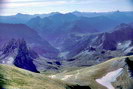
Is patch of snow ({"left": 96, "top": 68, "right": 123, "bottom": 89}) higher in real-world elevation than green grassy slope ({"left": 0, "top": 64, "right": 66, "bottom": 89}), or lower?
higher

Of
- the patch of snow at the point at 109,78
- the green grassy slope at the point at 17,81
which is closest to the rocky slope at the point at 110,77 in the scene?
the patch of snow at the point at 109,78

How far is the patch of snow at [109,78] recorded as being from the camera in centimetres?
13862

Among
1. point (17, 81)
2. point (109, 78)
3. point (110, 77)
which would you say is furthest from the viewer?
point (110, 77)

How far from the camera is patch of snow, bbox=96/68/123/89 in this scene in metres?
139

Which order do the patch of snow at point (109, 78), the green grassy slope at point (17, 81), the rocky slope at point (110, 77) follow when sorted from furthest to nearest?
the patch of snow at point (109, 78) → the rocky slope at point (110, 77) → the green grassy slope at point (17, 81)

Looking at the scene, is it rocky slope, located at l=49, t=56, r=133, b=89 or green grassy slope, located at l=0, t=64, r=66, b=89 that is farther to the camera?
rocky slope, located at l=49, t=56, r=133, b=89

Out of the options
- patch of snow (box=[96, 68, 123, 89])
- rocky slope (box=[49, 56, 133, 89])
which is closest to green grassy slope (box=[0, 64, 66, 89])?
rocky slope (box=[49, 56, 133, 89])

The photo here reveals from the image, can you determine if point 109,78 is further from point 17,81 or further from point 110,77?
point 17,81

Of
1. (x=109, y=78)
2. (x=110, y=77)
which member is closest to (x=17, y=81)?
(x=109, y=78)

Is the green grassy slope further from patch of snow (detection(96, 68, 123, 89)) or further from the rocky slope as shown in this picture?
patch of snow (detection(96, 68, 123, 89))

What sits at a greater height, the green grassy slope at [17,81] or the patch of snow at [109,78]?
the patch of snow at [109,78]

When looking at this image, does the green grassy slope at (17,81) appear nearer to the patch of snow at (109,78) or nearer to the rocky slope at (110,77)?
the rocky slope at (110,77)

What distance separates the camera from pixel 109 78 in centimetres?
14500

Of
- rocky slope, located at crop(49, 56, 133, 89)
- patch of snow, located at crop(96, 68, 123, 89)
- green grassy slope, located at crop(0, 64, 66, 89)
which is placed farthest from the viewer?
patch of snow, located at crop(96, 68, 123, 89)
